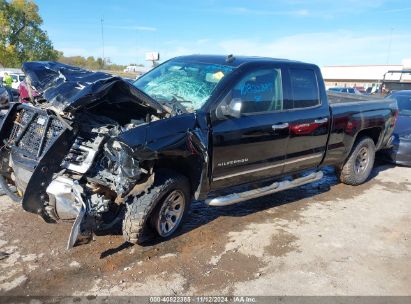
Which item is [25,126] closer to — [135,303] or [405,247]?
[135,303]

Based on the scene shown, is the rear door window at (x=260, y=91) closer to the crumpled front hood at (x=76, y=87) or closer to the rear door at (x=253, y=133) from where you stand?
the rear door at (x=253, y=133)

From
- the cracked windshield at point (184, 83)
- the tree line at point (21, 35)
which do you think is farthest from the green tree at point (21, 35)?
the cracked windshield at point (184, 83)

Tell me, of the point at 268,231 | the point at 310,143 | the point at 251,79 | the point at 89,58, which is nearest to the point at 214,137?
the point at 251,79

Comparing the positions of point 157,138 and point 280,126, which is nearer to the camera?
point 157,138

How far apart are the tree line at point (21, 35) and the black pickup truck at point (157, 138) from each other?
52.4 metres

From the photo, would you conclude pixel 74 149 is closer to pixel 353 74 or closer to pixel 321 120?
pixel 321 120

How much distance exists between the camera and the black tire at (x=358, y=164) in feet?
22.0

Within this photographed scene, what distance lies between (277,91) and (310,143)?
97 centimetres

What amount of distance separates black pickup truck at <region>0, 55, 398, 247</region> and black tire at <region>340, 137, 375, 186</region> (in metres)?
1.33

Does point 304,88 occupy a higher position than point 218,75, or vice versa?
point 218,75

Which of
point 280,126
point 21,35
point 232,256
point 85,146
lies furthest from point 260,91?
point 21,35

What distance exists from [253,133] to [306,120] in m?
1.05

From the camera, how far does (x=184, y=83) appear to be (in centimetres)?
486

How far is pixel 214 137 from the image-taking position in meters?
4.30
